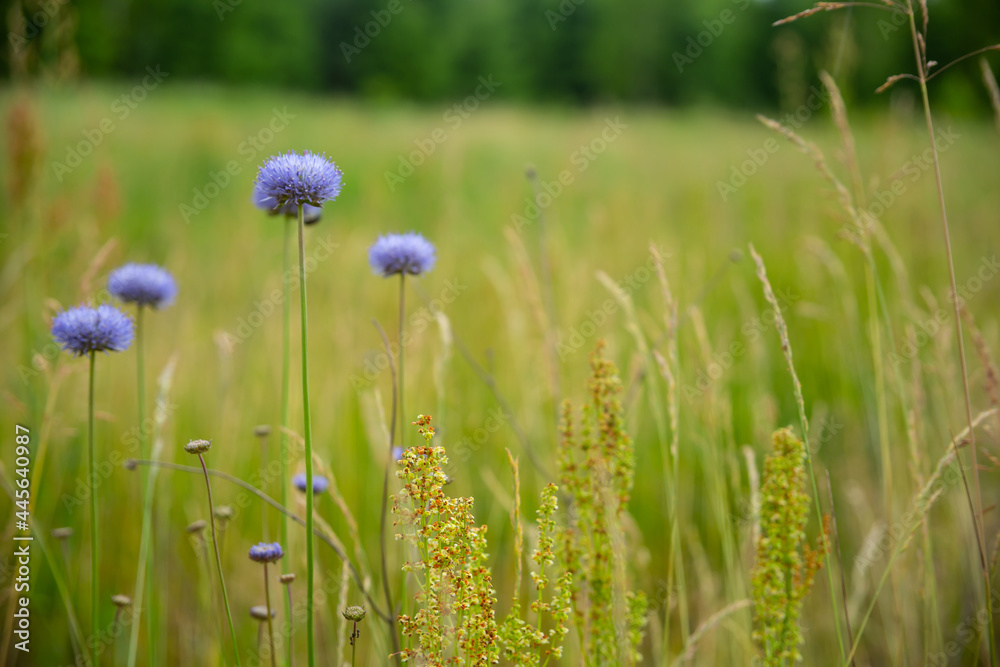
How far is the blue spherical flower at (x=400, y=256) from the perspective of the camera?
4.86 feet

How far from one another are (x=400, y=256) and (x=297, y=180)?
0.51 meters

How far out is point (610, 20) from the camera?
A: 34344mm

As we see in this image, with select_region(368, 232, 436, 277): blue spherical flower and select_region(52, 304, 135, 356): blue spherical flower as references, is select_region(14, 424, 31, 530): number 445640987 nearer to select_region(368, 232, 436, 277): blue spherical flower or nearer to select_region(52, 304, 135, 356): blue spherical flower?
select_region(52, 304, 135, 356): blue spherical flower

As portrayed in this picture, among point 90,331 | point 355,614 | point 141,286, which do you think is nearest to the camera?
point 355,614

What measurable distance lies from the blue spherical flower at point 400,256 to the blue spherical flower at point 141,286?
633 millimetres

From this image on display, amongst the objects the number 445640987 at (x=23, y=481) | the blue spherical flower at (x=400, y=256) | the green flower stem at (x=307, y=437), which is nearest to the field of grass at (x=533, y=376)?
the number 445640987 at (x=23, y=481)

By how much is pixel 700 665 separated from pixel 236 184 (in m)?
7.10

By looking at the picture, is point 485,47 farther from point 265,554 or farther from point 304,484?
point 265,554

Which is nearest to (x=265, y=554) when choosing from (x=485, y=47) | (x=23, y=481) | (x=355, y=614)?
(x=355, y=614)

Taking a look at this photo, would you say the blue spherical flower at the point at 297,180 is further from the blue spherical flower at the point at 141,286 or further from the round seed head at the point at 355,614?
the blue spherical flower at the point at 141,286

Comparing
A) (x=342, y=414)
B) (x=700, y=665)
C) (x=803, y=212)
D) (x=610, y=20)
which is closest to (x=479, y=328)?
(x=342, y=414)

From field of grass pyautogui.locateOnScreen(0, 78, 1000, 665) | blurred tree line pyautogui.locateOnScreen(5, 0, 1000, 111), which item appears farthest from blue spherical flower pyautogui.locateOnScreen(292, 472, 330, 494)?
blurred tree line pyautogui.locateOnScreen(5, 0, 1000, 111)

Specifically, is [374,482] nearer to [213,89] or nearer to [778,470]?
[778,470]

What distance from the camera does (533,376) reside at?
2.68 m
